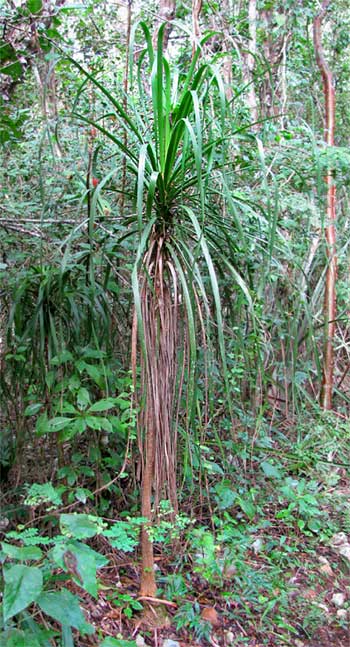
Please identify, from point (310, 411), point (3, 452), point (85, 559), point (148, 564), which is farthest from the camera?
point (310, 411)

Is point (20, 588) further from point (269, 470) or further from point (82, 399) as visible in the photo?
point (269, 470)

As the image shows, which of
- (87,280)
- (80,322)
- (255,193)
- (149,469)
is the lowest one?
(149,469)

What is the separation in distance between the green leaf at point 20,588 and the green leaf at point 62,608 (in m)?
0.14

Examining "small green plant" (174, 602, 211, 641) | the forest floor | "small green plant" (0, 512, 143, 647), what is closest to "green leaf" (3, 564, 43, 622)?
"small green plant" (0, 512, 143, 647)

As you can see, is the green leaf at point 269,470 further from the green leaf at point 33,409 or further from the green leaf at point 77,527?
the green leaf at point 77,527

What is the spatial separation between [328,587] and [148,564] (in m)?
0.89

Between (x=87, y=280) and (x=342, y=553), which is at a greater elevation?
(x=87, y=280)

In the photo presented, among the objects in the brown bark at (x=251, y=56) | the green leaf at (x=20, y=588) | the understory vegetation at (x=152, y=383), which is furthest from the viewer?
the brown bark at (x=251, y=56)

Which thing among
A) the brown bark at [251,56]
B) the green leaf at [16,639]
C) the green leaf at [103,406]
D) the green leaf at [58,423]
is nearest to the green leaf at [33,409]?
the green leaf at [58,423]

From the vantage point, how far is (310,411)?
3.45 metres

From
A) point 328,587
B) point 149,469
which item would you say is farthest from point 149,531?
point 328,587

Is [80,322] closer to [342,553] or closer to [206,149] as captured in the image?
[206,149]

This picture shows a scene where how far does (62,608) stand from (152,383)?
2.07 feet

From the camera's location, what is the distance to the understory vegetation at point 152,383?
5.33 feet
